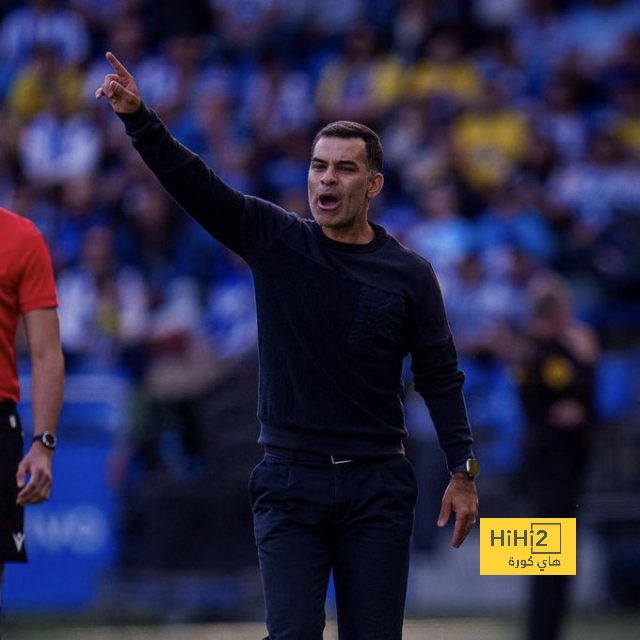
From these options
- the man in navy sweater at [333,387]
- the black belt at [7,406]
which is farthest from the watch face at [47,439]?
the man in navy sweater at [333,387]

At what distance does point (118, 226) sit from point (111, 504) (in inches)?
152

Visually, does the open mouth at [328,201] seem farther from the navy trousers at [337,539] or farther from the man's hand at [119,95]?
the navy trousers at [337,539]

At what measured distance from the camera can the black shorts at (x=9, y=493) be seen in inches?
221

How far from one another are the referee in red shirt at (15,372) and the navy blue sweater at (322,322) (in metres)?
0.83

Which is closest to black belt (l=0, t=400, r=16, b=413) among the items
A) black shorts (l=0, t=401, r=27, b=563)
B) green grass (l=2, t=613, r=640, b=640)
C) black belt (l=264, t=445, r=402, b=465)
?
black shorts (l=0, t=401, r=27, b=563)

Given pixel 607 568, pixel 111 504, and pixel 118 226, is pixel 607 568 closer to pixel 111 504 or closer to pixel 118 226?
pixel 111 504

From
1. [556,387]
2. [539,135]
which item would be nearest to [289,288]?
[556,387]

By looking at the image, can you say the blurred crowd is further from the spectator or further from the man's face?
the man's face

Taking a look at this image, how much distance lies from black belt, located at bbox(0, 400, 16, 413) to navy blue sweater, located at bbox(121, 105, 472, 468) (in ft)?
3.25

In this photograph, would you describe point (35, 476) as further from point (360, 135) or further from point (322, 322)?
point (360, 135)

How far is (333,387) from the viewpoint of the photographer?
5188 mm

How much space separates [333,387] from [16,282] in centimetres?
130

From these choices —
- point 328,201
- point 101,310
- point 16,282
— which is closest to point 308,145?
point 101,310

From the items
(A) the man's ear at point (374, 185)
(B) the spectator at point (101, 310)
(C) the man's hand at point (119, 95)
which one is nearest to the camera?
(C) the man's hand at point (119, 95)
